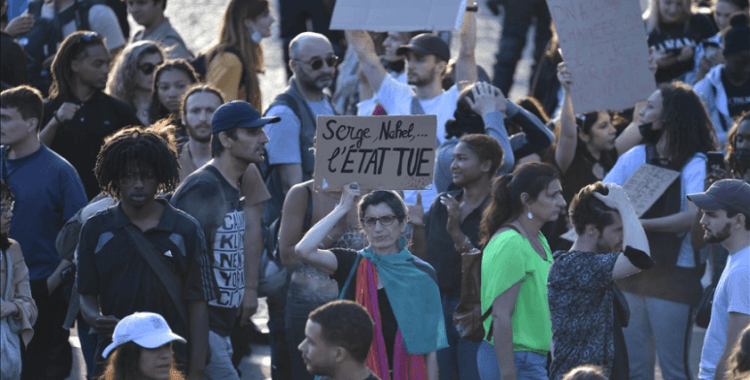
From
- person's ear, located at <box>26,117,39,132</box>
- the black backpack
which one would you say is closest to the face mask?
person's ear, located at <box>26,117,39,132</box>

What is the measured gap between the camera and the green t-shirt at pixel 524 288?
18.7ft

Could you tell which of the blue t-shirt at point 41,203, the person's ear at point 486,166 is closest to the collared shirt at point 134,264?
the blue t-shirt at point 41,203

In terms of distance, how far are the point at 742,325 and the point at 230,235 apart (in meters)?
2.71

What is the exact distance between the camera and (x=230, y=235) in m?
6.32

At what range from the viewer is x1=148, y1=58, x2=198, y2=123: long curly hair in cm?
811

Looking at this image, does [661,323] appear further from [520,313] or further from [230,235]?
[230,235]

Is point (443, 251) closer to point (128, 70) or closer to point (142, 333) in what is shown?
point (142, 333)

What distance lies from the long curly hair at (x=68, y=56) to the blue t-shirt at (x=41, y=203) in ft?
3.46

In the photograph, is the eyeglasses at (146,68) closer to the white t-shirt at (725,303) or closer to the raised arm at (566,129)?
the raised arm at (566,129)

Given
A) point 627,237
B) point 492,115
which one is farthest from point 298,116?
point 627,237

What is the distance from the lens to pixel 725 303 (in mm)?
5422

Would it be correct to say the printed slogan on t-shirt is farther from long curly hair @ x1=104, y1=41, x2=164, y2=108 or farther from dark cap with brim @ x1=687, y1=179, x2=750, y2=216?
long curly hair @ x1=104, y1=41, x2=164, y2=108

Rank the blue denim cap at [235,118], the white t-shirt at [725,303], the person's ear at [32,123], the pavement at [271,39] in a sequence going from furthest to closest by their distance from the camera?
the pavement at [271,39]
the person's ear at [32,123]
the blue denim cap at [235,118]
the white t-shirt at [725,303]

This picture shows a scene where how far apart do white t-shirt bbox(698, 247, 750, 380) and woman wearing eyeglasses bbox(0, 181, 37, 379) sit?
3.41 m
